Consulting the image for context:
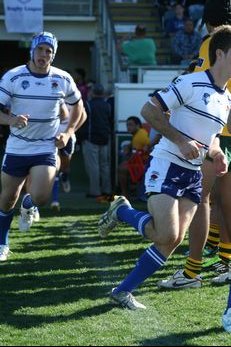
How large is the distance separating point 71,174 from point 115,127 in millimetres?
2887

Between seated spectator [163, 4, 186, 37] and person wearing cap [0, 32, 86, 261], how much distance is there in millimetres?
12135

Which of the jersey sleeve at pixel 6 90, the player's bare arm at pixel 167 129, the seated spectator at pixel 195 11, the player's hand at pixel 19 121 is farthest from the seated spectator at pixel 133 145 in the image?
the player's bare arm at pixel 167 129

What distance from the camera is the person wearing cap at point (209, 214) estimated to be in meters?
6.05

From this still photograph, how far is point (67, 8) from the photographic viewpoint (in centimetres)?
2105

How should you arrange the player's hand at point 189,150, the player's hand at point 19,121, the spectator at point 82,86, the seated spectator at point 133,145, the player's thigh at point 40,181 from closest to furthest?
the player's hand at point 189,150, the player's hand at point 19,121, the player's thigh at point 40,181, the seated spectator at point 133,145, the spectator at point 82,86

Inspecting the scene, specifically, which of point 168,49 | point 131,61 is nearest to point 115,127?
point 131,61

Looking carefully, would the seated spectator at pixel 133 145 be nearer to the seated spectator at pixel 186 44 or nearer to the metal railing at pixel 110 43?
the metal railing at pixel 110 43

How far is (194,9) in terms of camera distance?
1944cm

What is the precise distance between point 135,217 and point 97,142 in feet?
25.0

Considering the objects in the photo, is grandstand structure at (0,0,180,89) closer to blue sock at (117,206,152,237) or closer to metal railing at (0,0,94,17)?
metal railing at (0,0,94,17)

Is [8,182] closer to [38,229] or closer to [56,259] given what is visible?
[56,259]

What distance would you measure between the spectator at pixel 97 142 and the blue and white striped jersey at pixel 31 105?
6.05 meters

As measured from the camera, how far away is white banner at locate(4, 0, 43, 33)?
Result: 19.3 meters

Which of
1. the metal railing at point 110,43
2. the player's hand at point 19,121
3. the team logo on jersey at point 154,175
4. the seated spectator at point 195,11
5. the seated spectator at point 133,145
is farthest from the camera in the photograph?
the seated spectator at point 195,11
